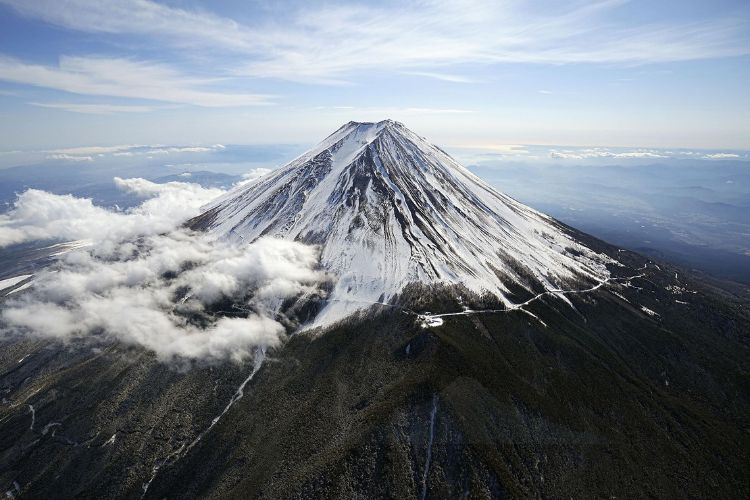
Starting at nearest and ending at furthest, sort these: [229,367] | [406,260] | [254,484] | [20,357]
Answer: [254,484]
[229,367]
[20,357]
[406,260]

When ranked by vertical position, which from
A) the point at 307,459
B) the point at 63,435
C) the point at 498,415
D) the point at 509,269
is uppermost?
the point at 509,269

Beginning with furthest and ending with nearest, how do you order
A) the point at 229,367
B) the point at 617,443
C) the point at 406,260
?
the point at 406,260
the point at 229,367
the point at 617,443

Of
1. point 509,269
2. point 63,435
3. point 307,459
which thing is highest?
point 509,269

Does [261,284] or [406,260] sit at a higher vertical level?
[406,260]

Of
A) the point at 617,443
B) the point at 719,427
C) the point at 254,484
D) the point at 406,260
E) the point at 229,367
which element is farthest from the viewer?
the point at 406,260

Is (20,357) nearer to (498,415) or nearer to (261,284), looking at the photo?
(261,284)

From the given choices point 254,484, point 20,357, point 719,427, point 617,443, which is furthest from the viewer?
point 20,357

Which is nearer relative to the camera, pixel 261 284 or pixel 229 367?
pixel 229 367

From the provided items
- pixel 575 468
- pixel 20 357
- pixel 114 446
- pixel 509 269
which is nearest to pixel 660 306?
pixel 509 269

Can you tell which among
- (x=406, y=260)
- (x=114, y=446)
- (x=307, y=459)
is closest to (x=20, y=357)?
(x=114, y=446)
